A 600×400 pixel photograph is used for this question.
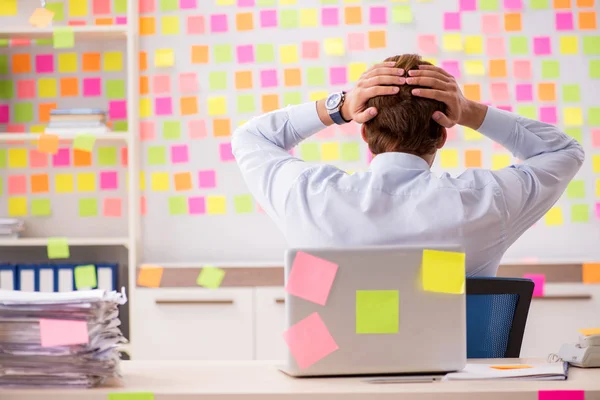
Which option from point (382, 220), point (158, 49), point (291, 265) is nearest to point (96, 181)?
point (158, 49)

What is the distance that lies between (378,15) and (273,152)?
2088 millimetres

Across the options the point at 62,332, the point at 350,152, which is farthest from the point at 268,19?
the point at 62,332

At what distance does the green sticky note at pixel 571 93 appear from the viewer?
11.5 feet

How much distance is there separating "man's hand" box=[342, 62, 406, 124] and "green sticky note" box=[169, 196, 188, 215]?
6.81 feet

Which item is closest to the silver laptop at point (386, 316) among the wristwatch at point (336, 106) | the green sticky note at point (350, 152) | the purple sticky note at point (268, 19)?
the wristwatch at point (336, 106)

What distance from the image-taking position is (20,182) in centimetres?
366

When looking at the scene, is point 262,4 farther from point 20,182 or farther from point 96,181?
point 20,182

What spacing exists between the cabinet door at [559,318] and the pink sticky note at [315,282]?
2.24 metres

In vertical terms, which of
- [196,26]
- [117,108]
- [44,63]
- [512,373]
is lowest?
[512,373]

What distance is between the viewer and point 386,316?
1.00 metres

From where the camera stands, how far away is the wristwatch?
1738 millimetres

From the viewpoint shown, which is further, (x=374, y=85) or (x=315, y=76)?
(x=315, y=76)

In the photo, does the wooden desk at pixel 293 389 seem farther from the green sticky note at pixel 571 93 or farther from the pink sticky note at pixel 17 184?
the pink sticky note at pixel 17 184

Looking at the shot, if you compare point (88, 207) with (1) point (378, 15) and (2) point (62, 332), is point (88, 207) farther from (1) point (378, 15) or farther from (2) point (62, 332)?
(2) point (62, 332)
